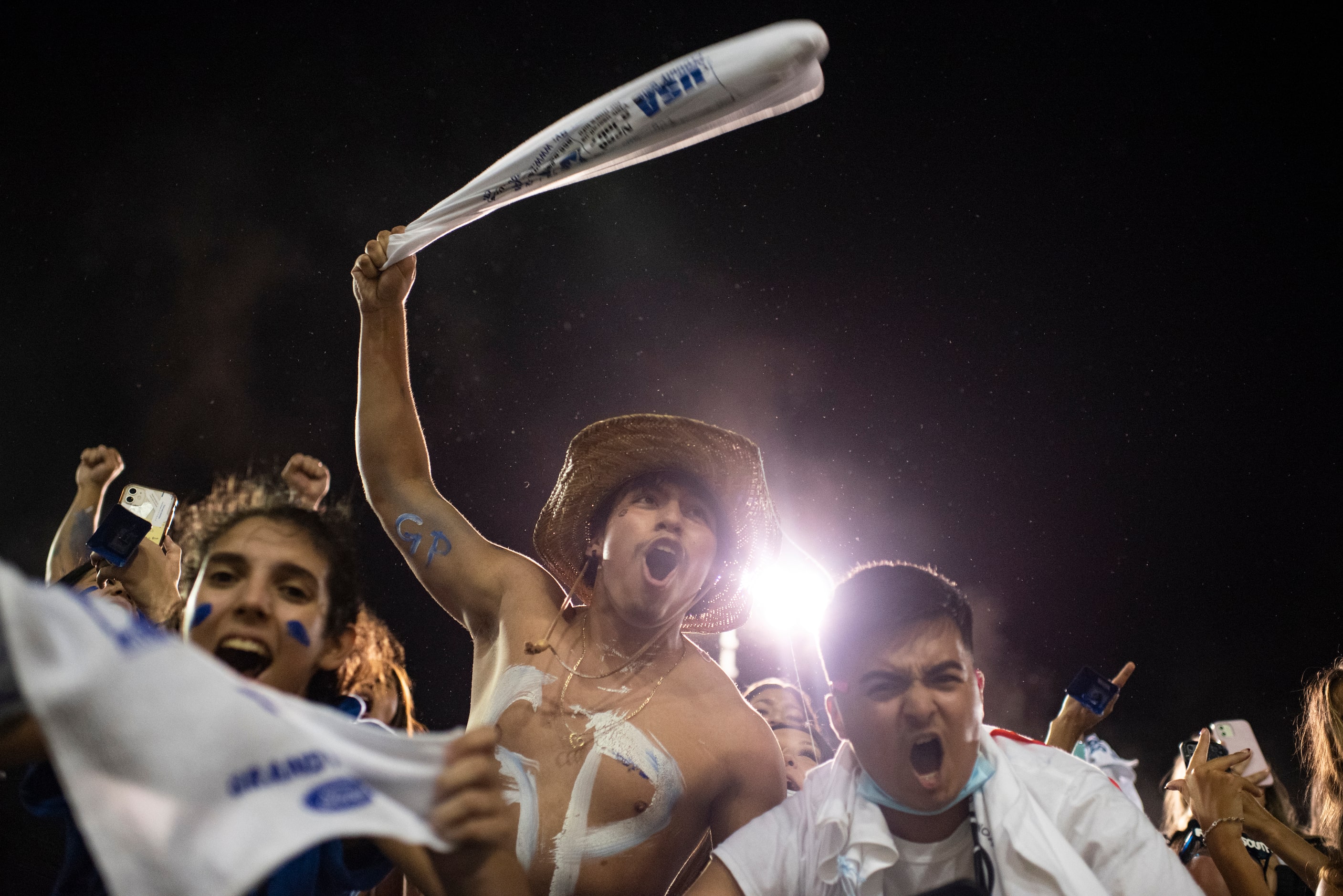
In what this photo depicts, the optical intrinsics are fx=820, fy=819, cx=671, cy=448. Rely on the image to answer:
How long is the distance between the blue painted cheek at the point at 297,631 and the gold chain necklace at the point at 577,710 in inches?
28.7

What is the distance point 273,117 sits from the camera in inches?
207

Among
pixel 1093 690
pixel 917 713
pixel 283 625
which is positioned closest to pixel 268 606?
pixel 283 625

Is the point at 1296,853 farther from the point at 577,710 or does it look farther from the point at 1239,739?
the point at 577,710

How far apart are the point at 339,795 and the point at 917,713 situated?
4.47 feet

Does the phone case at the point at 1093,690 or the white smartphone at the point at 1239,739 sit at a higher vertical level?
the phone case at the point at 1093,690

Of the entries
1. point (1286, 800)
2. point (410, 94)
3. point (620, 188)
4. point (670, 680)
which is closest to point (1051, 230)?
point (620, 188)

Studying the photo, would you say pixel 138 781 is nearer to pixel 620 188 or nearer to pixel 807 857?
pixel 807 857

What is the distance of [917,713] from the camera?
2002 mm

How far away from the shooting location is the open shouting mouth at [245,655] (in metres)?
1.93

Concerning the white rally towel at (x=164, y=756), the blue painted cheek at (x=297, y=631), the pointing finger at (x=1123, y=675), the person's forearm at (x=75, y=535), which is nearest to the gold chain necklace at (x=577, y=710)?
the blue painted cheek at (x=297, y=631)

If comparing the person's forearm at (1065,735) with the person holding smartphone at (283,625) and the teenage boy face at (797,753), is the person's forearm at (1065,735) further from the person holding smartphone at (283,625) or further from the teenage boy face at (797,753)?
the person holding smartphone at (283,625)

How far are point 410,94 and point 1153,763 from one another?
761 centimetres

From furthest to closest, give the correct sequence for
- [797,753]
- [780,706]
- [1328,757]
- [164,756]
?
[780,706], [797,753], [1328,757], [164,756]

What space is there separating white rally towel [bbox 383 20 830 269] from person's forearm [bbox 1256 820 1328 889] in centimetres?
268
